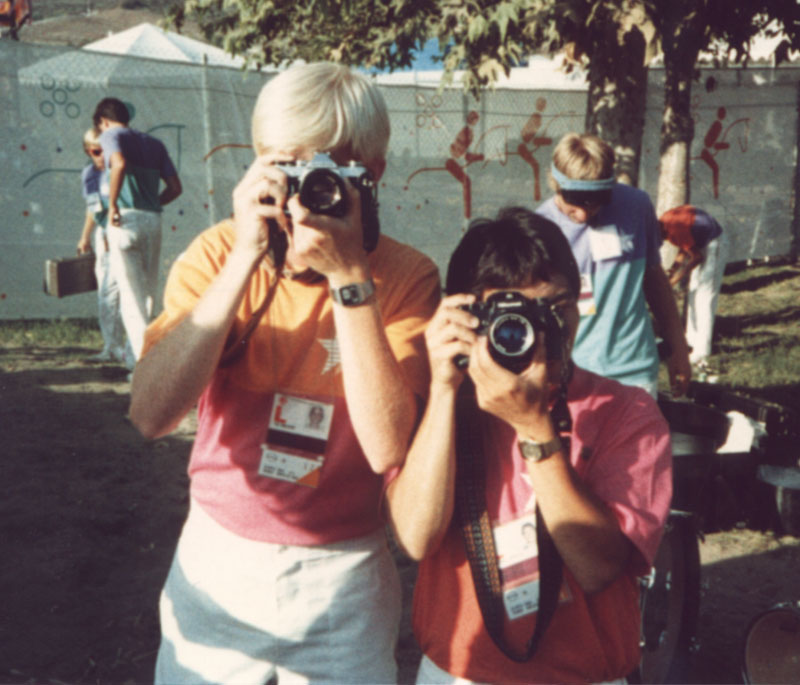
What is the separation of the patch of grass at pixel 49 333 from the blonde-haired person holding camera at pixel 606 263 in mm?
5500

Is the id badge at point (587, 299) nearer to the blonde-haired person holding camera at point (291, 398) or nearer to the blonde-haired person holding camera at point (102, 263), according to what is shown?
the blonde-haired person holding camera at point (291, 398)

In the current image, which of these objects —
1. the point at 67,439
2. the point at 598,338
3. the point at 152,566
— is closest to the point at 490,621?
the point at 598,338

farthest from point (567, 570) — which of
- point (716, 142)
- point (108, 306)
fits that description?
point (716, 142)

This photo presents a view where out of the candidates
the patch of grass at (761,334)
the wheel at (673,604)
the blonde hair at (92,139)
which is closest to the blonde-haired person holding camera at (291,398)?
the wheel at (673,604)

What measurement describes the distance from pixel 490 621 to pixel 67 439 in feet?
14.5

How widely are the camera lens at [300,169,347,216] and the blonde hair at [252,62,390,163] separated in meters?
0.12

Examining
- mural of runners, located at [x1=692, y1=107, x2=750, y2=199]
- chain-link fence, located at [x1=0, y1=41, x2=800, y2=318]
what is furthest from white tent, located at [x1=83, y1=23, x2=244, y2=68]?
mural of runners, located at [x1=692, y1=107, x2=750, y2=199]

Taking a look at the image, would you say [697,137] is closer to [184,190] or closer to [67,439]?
[184,190]

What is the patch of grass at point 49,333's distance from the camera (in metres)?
7.88

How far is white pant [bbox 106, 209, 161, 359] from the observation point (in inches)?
250

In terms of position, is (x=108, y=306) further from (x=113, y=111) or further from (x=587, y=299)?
(x=587, y=299)

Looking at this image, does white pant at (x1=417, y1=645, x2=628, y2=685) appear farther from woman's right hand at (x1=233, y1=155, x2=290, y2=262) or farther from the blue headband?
the blue headband

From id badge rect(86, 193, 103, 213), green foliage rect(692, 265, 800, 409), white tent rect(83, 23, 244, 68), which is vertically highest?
white tent rect(83, 23, 244, 68)

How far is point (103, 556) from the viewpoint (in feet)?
13.0
